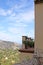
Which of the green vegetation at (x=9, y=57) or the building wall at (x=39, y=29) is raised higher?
the building wall at (x=39, y=29)

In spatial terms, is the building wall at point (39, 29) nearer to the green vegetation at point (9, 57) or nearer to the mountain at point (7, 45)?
the green vegetation at point (9, 57)

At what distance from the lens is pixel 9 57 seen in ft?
28.8

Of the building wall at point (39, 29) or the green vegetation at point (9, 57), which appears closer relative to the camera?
the building wall at point (39, 29)

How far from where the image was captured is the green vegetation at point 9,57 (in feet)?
26.8

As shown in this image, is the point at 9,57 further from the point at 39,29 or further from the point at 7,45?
the point at 39,29

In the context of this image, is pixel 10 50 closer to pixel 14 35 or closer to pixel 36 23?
pixel 14 35

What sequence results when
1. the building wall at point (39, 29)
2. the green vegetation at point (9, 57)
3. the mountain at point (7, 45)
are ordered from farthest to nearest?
1. the mountain at point (7, 45)
2. the green vegetation at point (9, 57)
3. the building wall at point (39, 29)

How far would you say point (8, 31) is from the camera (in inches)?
398

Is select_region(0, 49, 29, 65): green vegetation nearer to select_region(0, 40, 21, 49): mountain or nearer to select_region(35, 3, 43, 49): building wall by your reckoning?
select_region(0, 40, 21, 49): mountain

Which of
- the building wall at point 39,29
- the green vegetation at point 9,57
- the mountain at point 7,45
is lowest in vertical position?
the green vegetation at point 9,57

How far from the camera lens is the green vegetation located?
817cm

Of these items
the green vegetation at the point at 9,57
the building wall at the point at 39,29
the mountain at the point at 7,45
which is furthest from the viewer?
the mountain at the point at 7,45

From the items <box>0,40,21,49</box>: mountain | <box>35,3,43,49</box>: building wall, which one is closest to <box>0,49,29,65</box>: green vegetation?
<box>0,40,21,49</box>: mountain

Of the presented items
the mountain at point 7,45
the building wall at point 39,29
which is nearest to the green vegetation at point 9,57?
the mountain at point 7,45
